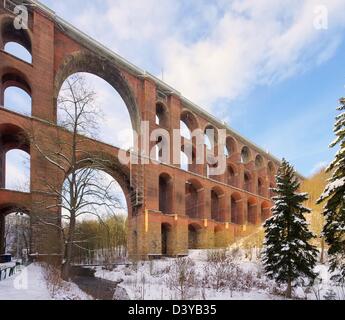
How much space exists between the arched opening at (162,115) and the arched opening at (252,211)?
20.4 metres

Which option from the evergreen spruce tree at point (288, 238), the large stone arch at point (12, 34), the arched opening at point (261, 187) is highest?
the large stone arch at point (12, 34)

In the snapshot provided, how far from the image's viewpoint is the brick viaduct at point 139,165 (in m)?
20.5

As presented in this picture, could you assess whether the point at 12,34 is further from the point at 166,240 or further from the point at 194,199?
the point at 194,199

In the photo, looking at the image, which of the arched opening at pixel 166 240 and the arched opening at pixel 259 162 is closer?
the arched opening at pixel 166 240

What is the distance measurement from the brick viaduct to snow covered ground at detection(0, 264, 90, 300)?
3636 mm

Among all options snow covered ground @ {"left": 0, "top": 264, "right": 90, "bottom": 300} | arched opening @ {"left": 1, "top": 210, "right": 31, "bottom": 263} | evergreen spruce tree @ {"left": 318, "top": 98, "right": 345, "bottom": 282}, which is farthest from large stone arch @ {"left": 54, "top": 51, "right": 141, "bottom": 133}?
evergreen spruce tree @ {"left": 318, "top": 98, "right": 345, "bottom": 282}

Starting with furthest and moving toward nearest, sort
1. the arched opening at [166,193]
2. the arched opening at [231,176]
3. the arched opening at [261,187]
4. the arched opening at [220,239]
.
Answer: the arched opening at [261,187]
the arched opening at [231,176]
the arched opening at [220,239]
the arched opening at [166,193]

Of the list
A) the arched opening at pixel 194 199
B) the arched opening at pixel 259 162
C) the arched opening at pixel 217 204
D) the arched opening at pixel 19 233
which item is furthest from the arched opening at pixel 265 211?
the arched opening at pixel 19 233

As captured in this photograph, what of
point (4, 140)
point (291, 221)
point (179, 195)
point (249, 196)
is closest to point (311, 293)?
point (291, 221)

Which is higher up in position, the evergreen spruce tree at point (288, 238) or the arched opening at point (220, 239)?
the evergreen spruce tree at point (288, 238)

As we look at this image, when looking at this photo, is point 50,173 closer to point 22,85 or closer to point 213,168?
point 22,85

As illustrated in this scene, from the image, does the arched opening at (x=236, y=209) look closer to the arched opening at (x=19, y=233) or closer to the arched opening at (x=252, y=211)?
the arched opening at (x=252, y=211)

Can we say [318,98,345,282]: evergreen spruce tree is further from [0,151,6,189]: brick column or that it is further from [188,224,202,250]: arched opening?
[188,224,202,250]: arched opening
